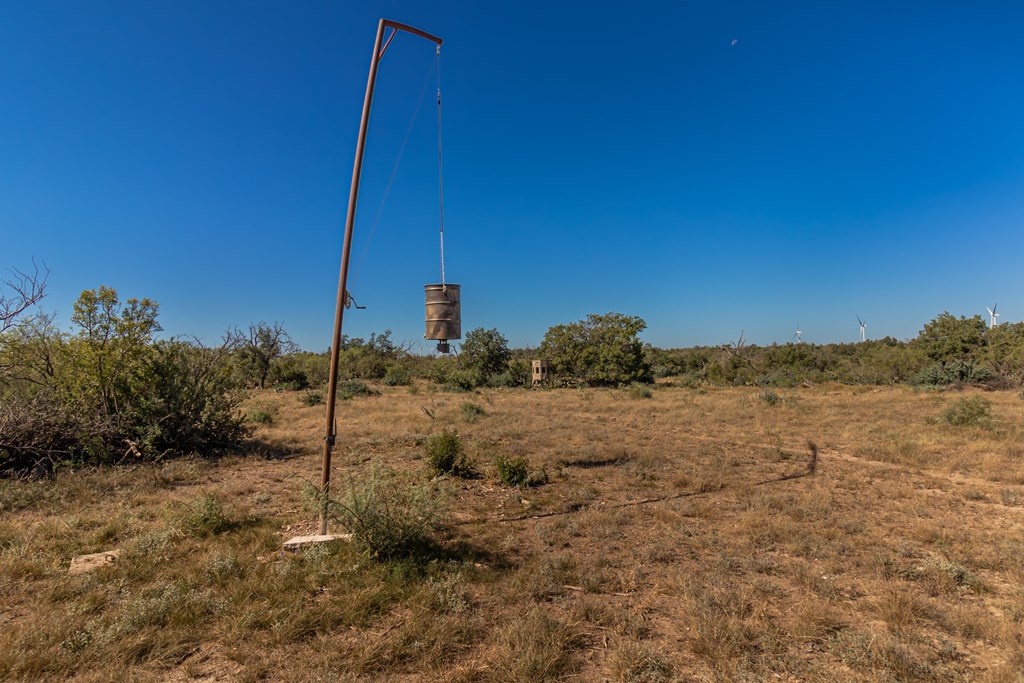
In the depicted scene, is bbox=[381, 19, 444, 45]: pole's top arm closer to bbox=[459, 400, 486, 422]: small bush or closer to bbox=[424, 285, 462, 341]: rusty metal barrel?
bbox=[424, 285, 462, 341]: rusty metal barrel

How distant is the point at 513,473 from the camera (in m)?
7.80

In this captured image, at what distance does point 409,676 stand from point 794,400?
20734 millimetres

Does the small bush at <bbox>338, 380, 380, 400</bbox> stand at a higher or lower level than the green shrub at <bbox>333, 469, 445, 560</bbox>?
higher

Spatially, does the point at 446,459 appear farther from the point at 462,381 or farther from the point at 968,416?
the point at 462,381

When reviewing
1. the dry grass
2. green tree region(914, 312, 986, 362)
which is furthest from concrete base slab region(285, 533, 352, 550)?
green tree region(914, 312, 986, 362)

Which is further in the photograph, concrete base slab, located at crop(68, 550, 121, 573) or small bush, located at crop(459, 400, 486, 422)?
small bush, located at crop(459, 400, 486, 422)

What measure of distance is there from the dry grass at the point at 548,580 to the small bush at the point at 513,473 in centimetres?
20

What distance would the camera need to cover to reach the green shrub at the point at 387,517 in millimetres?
4426

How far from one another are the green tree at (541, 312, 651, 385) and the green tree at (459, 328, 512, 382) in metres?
3.30

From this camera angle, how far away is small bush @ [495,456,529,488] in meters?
7.71

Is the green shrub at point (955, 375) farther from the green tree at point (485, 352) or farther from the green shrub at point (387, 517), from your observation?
the green shrub at point (387, 517)

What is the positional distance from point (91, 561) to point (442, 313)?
4133 mm

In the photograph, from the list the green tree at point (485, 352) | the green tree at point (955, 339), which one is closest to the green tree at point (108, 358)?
the green tree at point (485, 352)

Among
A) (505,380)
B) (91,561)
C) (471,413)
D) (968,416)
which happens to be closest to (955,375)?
(968,416)
